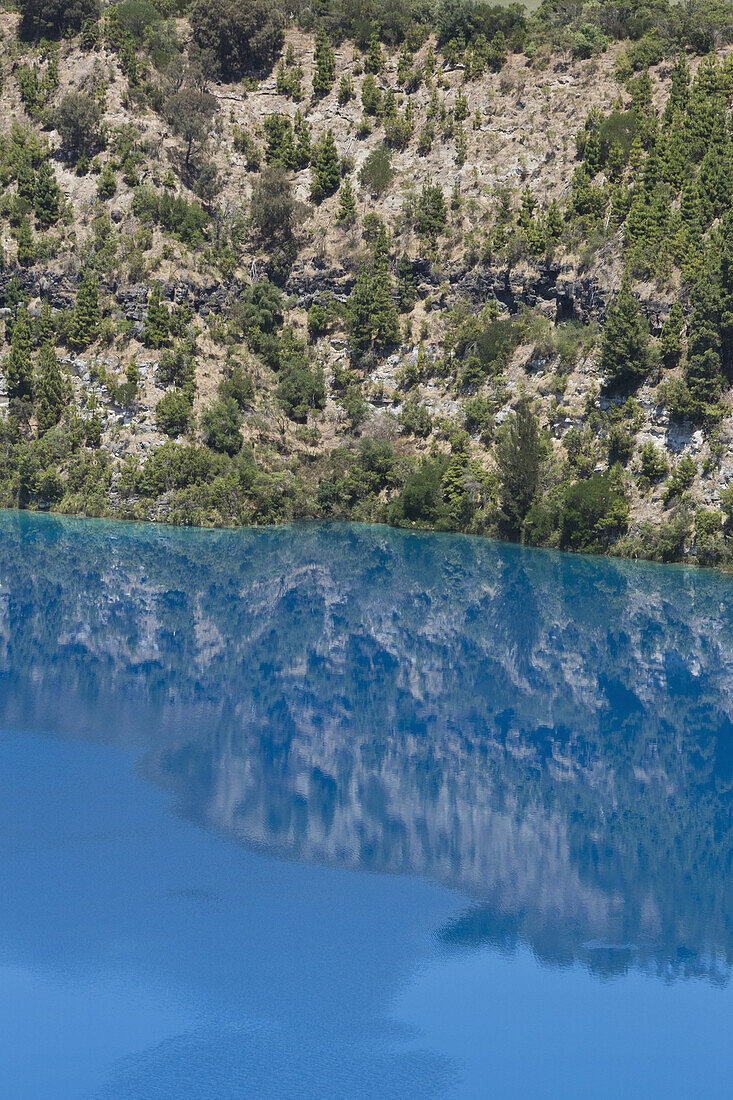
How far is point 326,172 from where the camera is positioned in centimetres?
6831

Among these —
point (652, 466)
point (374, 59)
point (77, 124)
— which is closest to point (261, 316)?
point (77, 124)

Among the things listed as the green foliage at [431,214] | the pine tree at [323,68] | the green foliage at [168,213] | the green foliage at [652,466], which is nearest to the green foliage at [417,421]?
the green foliage at [431,214]

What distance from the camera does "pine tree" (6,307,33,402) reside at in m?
58.7

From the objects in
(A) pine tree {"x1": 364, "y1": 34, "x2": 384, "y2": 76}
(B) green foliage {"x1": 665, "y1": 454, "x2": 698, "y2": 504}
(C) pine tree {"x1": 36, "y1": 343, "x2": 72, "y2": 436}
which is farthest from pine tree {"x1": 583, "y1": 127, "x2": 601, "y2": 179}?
(C) pine tree {"x1": 36, "y1": 343, "x2": 72, "y2": 436}

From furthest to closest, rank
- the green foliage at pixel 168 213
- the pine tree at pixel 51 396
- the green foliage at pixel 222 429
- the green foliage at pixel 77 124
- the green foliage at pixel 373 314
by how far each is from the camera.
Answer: the green foliage at pixel 77 124 → the green foliage at pixel 168 213 → the green foliage at pixel 373 314 → the pine tree at pixel 51 396 → the green foliage at pixel 222 429

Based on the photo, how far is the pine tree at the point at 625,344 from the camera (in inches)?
2060

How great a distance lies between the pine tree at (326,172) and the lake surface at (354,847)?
134 ft

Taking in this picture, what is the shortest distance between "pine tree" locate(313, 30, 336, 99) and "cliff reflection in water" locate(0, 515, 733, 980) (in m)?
40.3

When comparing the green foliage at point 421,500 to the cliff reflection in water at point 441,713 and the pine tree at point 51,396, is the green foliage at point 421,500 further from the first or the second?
the pine tree at point 51,396

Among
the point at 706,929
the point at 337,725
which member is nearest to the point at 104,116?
the point at 337,725

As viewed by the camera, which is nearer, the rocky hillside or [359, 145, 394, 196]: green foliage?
the rocky hillside

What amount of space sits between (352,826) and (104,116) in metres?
59.5

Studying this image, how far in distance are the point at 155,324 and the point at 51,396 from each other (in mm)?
6874

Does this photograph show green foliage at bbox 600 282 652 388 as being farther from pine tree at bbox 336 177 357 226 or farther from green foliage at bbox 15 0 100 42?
green foliage at bbox 15 0 100 42
